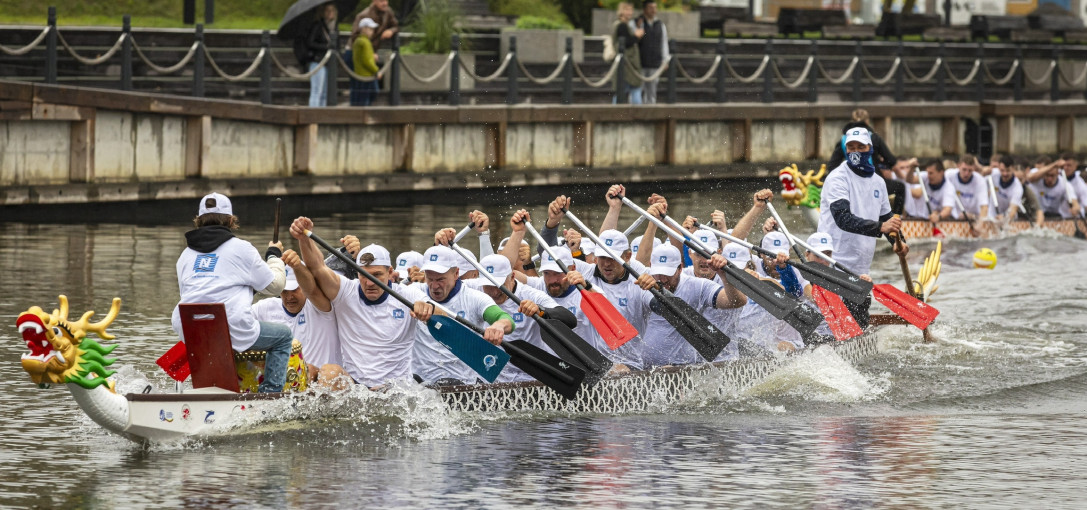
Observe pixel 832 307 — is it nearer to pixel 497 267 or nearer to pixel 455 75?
pixel 497 267

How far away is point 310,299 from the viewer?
11.3m

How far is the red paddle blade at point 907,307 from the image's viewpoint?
1478 centimetres

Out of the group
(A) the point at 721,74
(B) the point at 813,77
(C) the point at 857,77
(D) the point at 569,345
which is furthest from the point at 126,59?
(C) the point at 857,77

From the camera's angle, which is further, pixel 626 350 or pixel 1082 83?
pixel 1082 83

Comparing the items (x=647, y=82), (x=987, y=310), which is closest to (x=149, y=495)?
(x=987, y=310)

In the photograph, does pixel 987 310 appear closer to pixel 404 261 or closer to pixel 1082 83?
pixel 404 261

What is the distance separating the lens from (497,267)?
12.2 m

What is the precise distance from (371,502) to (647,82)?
19616 millimetres

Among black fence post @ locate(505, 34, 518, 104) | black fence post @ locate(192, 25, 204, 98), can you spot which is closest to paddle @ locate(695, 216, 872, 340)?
black fence post @ locate(192, 25, 204, 98)

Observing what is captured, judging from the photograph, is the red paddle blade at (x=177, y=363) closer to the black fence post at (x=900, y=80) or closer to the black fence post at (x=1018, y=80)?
the black fence post at (x=900, y=80)

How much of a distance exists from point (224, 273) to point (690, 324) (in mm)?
3805

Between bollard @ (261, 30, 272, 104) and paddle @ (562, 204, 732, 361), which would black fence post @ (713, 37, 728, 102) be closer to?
bollard @ (261, 30, 272, 104)

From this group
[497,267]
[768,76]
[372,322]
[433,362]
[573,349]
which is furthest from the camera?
[768,76]

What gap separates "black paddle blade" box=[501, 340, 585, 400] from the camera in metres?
11.6
